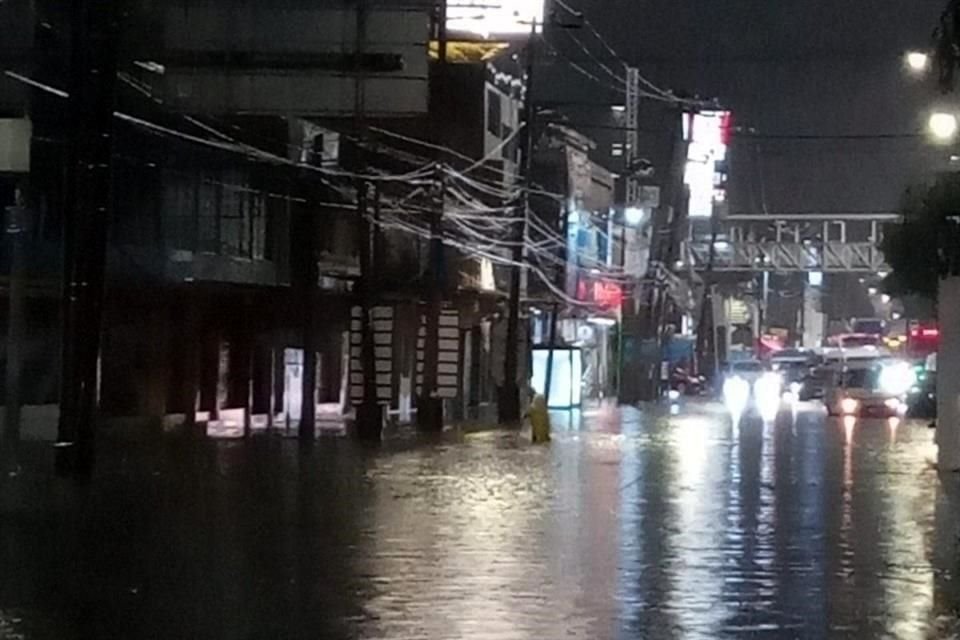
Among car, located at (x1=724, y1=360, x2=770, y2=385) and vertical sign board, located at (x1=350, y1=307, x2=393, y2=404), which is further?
car, located at (x1=724, y1=360, x2=770, y2=385)

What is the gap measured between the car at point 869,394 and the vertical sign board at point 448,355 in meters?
15.8

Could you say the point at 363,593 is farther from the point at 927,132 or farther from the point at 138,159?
the point at 927,132

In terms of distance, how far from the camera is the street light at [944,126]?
51.8m

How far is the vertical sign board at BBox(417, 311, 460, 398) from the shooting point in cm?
5644

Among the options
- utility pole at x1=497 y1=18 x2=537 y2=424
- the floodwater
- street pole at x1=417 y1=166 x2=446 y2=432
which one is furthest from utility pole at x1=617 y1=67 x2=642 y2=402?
the floodwater

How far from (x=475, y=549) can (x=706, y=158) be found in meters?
86.8

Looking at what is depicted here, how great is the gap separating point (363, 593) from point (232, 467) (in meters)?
16.1

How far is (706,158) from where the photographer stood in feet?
340

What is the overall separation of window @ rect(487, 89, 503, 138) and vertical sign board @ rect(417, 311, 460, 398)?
38.5ft

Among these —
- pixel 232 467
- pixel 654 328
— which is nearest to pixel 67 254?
pixel 232 467

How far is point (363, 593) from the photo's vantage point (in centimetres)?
1488

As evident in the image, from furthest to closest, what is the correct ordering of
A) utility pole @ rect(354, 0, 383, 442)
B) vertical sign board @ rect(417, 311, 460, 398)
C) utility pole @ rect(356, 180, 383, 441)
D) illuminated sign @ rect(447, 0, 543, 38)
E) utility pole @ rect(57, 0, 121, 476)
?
illuminated sign @ rect(447, 0, 543, 38) → vertical sign board @ rect(417, 311, 460, 398) → utility pole @ rect(356, 180, 383, 441) → utility pole @ rect(354, 0, 383, 442) → utility pole @ rect(57, 0, 121, 476)

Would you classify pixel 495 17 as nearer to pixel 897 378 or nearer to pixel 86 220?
pixel 897 378

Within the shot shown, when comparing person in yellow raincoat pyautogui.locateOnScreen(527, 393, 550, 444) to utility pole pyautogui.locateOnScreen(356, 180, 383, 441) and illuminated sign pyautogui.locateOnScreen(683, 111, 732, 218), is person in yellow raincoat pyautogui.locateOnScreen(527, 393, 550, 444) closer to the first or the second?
utility pole pyautogui.locateOnScreen(356, 180, 383, 441)
